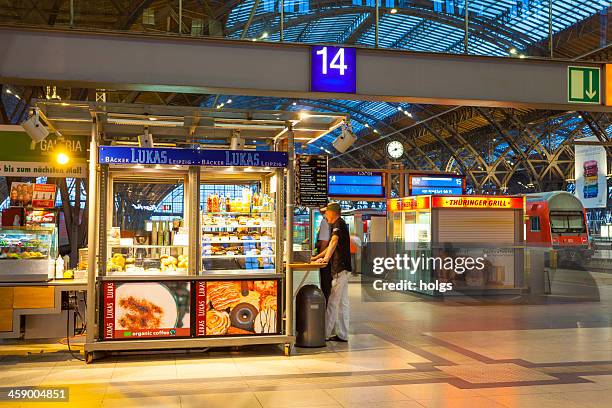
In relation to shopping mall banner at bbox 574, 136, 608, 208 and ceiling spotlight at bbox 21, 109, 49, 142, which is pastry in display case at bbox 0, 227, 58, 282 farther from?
shopping mall banner at bbox 574, 136, 608, 208

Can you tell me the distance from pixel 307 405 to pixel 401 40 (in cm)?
520

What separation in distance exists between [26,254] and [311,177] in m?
4.16

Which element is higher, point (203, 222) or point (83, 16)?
point (83, 16)

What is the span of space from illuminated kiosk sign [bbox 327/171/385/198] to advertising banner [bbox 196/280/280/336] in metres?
11.1

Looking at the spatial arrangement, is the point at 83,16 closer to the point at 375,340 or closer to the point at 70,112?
the point at 70,112

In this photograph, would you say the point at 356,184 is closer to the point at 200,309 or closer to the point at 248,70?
the point at 200,309

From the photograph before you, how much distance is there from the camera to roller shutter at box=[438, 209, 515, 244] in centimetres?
1506

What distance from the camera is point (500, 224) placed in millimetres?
15242

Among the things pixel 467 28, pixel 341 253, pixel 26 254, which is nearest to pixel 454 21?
pixel 467 28

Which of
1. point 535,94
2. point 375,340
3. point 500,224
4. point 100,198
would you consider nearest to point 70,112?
point 100,198

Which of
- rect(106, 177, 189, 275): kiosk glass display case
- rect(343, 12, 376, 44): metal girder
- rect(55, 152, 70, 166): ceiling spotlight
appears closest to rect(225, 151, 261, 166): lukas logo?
rect(106, 177, 189, 275): kiosk glass display case

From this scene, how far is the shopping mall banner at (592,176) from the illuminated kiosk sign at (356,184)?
911 cm

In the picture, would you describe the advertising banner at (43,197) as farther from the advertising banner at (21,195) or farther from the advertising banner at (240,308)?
the advertising banner at (240,308)

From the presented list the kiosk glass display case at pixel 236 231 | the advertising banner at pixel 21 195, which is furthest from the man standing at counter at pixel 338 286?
the advertising banner at pixel 21 195
